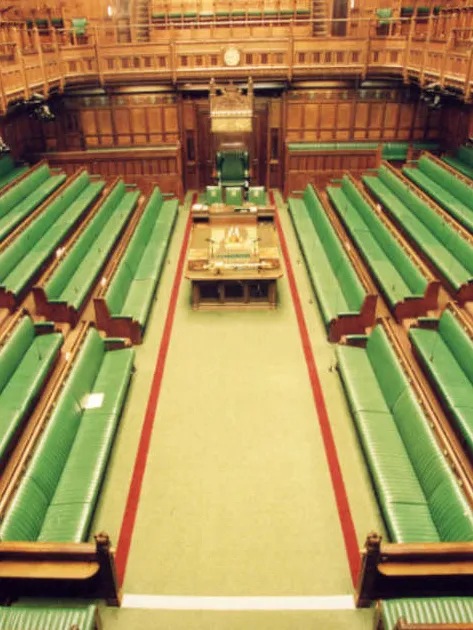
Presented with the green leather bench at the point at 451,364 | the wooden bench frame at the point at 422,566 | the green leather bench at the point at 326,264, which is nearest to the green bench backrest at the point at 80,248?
the green leather bench at the point at 326,264

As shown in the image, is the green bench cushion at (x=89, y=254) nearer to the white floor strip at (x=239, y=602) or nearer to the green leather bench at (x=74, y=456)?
the green leather bench at (x=74, y=456)

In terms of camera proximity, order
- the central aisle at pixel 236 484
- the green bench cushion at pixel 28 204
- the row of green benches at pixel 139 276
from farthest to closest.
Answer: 1. the green bench cushion at pixel 28 204
2. the row of green benches at pixel 139 276
3. the central aisle at pixel 236 484

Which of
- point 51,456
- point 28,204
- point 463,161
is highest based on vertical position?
point 463,161

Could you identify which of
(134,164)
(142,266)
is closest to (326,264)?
(142,266)

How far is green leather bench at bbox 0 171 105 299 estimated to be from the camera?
297 inches

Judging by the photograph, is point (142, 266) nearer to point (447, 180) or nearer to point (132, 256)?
point (132, 256)

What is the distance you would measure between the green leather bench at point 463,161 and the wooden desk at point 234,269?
15.5 ft

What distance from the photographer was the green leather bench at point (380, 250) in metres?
7.36

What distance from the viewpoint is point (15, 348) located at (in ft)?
19.1

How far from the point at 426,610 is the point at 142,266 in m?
6.66

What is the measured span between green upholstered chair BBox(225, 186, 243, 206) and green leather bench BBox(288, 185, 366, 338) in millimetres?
1213

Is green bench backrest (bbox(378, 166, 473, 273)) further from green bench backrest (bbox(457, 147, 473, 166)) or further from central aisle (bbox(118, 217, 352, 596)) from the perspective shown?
central aisle (bbox(118, 217, 352, 596))

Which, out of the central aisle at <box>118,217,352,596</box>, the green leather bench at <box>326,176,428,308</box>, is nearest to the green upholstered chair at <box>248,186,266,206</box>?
the green leather bench at <box>326,176,428,308</box>

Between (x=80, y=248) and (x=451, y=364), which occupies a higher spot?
(x=80, y=248)
